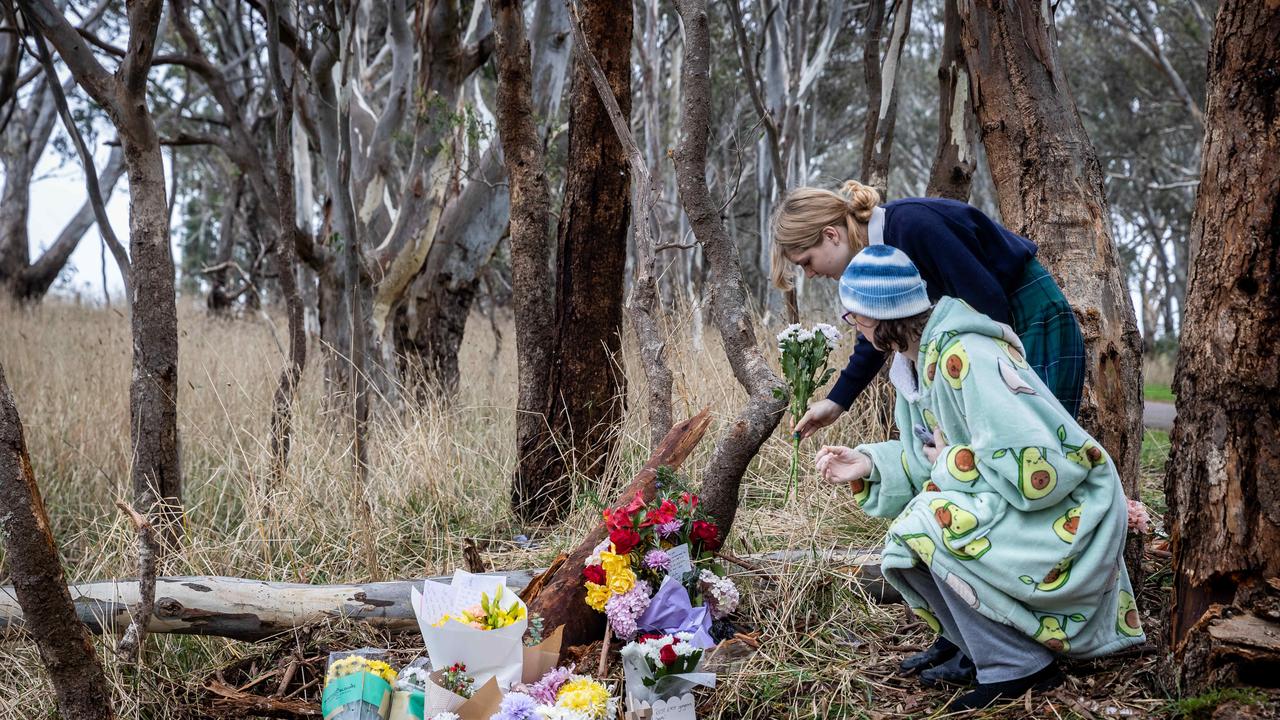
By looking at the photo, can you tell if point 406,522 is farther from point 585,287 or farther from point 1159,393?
point 1159,393

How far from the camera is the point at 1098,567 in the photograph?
7.42ft

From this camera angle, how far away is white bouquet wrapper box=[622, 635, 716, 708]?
8.04ft

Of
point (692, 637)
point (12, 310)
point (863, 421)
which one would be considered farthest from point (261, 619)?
point (12, 310)

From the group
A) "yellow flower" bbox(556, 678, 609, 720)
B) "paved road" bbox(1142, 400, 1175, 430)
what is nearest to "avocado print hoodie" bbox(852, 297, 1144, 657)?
"yellow flower" bbox(556, 678, 609, 720)

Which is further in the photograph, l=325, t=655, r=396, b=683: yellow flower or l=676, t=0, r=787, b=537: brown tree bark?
l=676, t=0, r=787, b=537: brown tree bark

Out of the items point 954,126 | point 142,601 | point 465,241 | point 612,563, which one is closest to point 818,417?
point 612,563

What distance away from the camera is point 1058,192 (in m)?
3.14

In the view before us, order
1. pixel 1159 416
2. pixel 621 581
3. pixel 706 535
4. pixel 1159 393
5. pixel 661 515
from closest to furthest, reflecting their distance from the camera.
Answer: pixel 621 581 → pixel 661 515 → pixel 706 535 → pixel 1159 416 → pixel 1159 393

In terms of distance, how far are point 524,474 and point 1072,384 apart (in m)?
2.67

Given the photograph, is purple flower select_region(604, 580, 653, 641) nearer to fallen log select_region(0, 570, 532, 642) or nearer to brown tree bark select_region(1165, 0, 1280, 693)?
fallen log select_region(0, 570, 532, 642)

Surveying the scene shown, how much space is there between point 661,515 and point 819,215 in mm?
1003

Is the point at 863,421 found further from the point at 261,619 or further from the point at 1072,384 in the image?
the point at 261,619

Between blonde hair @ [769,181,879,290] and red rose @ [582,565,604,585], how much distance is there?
3.61ft

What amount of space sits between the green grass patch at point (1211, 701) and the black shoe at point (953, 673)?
515mm
